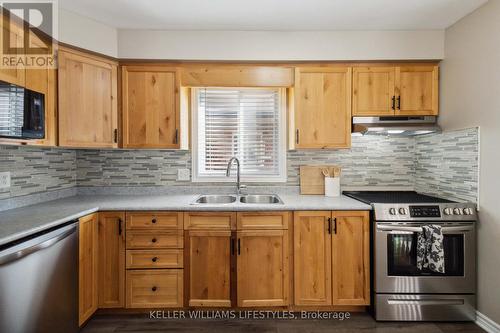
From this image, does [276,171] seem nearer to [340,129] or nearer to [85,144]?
[340,129]

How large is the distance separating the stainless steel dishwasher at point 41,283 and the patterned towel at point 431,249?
2.53 meters

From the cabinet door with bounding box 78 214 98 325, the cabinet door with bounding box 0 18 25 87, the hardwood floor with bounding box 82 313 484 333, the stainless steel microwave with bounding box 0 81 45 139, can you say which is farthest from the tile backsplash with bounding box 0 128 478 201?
the hardwood floor with bounding box 82 313 484 333

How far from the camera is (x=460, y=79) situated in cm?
233

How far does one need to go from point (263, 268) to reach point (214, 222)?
1.81ft

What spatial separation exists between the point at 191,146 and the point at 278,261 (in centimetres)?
141

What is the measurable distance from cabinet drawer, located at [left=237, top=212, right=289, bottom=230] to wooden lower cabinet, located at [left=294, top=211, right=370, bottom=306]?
0.11 meters

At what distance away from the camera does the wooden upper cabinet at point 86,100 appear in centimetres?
219

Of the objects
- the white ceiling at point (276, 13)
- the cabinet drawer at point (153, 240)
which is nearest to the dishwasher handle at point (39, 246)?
the cabinet drawer at point (153, 240)

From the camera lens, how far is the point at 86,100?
7.60 feet

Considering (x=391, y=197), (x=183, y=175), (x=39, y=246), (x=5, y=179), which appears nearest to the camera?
→ (x=39, y=246)

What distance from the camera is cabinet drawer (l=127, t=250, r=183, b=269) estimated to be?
2.24 metres

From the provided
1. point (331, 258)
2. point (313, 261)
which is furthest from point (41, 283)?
point (331, 258)

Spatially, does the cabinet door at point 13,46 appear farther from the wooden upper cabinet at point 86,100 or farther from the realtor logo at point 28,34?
the wooden upper cabinet at point 86,100

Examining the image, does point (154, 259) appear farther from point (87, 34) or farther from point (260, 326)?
point (87, 34)
